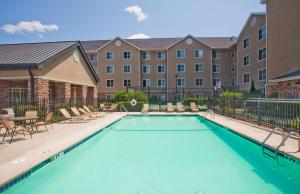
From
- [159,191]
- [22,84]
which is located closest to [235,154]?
[159,191]

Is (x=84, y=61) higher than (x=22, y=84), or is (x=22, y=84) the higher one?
(x=84, y=61)

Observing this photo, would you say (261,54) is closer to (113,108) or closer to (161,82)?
(161,82)

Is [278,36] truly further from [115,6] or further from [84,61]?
[84,61]

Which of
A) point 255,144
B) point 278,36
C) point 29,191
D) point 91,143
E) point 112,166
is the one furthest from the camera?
point 278,36

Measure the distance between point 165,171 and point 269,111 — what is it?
679cm

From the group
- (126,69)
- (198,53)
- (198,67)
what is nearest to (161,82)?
(126,69)

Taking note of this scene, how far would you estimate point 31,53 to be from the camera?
16.4 metres

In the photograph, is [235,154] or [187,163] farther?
[235,154]

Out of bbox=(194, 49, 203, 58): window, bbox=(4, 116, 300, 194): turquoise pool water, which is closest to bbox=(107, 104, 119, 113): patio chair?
bbox=(4, 116, 300, 194): turquoise pool water

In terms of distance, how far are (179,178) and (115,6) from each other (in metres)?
15.4

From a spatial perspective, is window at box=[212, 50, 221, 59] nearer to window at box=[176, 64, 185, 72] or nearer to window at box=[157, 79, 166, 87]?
window at box=[176, 64, 185, 72]

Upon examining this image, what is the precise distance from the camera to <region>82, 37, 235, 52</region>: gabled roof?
39.3 m

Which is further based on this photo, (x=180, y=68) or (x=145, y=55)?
(x=145, y=55)

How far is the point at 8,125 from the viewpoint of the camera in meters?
7.77
